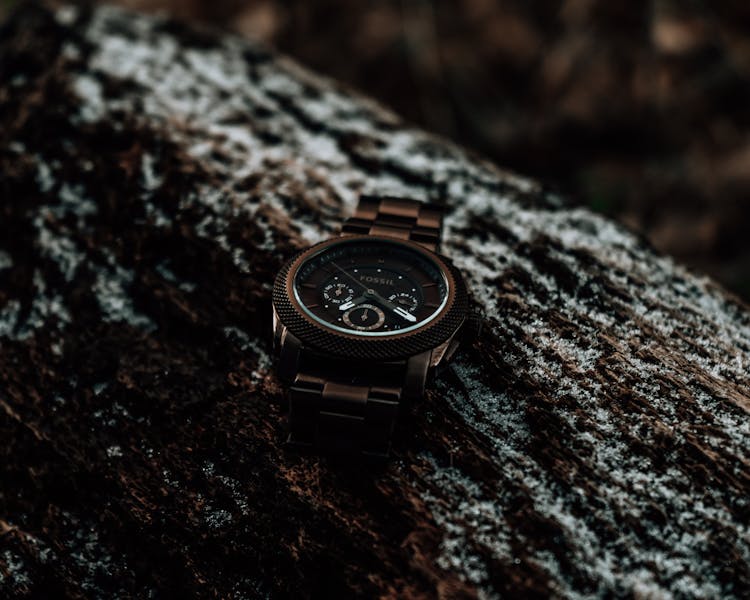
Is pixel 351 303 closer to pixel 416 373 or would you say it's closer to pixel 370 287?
pixel 370 287

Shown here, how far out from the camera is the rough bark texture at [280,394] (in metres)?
1.25

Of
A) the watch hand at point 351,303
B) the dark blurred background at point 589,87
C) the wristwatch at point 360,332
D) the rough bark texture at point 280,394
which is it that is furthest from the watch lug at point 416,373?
the dark blurred background at point 589,87

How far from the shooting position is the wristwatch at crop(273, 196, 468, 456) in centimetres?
131

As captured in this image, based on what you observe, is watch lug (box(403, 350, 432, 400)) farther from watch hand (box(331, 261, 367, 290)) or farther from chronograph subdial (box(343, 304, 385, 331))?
watch hand (box(331, 261, 367, 290))

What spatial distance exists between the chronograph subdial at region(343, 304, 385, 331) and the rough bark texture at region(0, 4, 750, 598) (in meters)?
0.20

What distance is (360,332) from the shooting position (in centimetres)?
134

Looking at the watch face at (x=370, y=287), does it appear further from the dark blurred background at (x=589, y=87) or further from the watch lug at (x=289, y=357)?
the dark blurred background at (x=589, y=87)

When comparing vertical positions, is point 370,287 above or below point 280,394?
above

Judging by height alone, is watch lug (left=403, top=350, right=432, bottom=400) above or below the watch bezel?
below

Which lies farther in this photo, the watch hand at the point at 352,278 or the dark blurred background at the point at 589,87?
the dark blurred background at the point at 589,87

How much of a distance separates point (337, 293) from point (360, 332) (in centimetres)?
17

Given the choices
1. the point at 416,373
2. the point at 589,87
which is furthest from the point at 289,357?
the point at 589,87

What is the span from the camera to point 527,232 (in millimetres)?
1879

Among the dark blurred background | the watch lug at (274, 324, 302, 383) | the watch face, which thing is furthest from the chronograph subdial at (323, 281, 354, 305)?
the dark blurred background
